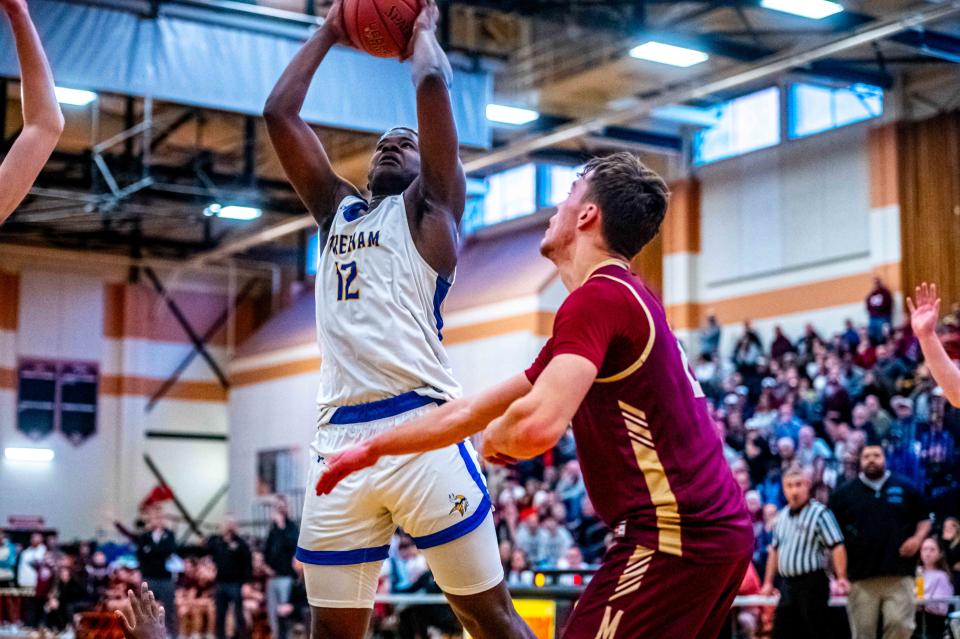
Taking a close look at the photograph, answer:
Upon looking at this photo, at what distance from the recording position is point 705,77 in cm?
2100

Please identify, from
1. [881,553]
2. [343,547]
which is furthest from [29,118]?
[881,553]

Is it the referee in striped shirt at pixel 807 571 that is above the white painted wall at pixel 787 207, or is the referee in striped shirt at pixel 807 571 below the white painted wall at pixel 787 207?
below

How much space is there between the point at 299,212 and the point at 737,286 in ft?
35.8

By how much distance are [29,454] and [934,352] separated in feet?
91.6

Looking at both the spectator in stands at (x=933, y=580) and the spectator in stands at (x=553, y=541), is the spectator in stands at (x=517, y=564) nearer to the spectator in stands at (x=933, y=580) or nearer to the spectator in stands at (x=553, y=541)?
the spectator in stands at (x=553, y=541)

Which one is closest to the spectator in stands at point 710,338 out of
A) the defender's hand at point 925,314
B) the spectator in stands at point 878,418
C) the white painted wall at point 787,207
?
the white painted wall at point 787,207

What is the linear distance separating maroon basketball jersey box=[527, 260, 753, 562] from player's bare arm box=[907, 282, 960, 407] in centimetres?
246

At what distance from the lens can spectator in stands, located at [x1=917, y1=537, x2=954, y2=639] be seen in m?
12.1

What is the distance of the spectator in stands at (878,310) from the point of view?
745 inches

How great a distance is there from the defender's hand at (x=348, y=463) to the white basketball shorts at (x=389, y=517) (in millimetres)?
1116

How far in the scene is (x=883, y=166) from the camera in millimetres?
20109

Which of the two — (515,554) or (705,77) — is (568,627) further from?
(705,77)

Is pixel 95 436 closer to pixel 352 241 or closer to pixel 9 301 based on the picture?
pixel 9 301

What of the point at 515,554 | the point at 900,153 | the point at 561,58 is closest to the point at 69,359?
the point at 561,58
